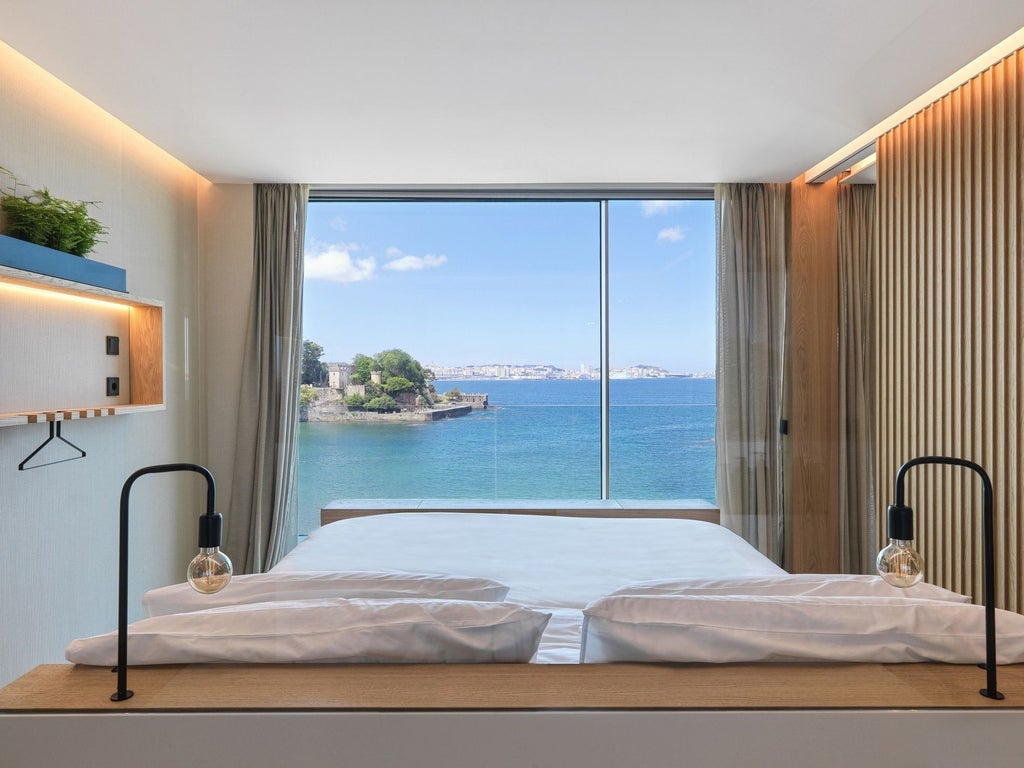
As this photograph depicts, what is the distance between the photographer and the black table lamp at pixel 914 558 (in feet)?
4.14

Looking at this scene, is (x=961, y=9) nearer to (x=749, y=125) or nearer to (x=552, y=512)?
(x=749, y=125)

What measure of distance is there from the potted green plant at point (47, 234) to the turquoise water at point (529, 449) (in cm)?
149

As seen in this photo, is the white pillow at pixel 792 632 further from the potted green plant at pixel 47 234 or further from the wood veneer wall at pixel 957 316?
the potted green plant at pixel 47 234

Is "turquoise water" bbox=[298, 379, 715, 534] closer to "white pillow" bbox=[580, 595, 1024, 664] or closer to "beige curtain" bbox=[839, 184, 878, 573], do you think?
"beige curtain" bbox=[839, 184, 878, 573]

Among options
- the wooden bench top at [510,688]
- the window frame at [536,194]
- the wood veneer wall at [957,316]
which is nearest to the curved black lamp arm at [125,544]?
the wooden bench top at [510,688]

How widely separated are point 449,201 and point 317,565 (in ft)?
7.71

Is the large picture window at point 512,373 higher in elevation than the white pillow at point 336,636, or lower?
higher

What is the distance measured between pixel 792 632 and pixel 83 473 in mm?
2497

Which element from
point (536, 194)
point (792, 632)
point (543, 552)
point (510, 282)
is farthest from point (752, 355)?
point (792, 632)

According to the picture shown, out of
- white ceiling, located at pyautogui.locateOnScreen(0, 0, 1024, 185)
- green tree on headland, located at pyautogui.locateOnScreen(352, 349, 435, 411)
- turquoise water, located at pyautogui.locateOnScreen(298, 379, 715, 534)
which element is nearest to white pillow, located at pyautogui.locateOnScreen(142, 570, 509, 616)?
turquoise water, located at pyautogui.locateOnScreen(298, 379, 715, 534)

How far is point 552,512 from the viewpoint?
3.33 m

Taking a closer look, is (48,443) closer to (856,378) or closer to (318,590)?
(318,590)

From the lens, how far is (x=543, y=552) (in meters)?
2.64

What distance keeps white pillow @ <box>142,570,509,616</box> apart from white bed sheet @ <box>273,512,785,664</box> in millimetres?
345
